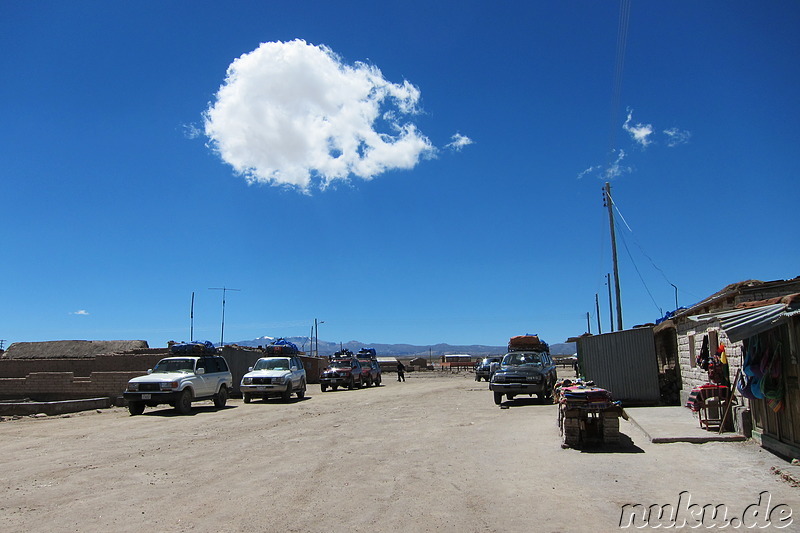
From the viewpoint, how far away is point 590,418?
1075 cm

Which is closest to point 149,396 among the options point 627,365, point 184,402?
point 184,402

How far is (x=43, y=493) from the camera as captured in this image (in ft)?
24.5

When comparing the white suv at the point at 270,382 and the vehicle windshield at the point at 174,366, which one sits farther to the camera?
the white suv at the point at 270,382

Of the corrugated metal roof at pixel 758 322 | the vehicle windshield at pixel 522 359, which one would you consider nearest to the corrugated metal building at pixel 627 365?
the vehicle windshield at pixel 522 359

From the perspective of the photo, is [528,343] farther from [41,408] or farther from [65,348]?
[65,348]

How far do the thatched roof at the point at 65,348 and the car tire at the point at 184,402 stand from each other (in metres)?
21.5

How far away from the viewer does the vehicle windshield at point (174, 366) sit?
19188mm

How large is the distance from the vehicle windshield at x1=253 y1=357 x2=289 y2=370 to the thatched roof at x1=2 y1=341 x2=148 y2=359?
17029 millimetres

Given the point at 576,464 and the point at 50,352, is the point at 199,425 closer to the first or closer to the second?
the point at 576,464

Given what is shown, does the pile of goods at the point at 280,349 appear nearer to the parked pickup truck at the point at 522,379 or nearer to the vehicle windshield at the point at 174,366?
the vehicle windshield at the point at 174,366

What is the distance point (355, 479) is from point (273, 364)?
16.8 metres

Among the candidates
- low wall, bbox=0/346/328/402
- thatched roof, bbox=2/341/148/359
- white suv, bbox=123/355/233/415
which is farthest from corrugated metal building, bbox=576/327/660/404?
thatched roof, bbox=2/341/148/359

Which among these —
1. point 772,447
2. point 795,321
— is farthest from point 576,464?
point 795,321

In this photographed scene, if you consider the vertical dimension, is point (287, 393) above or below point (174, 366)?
below
